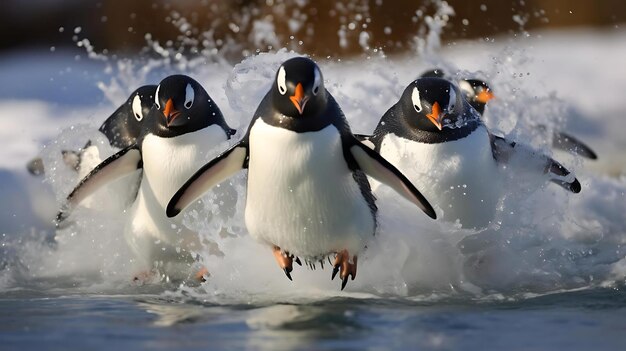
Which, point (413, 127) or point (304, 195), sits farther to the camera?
point (413, 127)

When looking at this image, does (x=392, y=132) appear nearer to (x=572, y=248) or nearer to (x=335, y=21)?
(x=572, y=248)

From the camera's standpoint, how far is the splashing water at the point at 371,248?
164 inches

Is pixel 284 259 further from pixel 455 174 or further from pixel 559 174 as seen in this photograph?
pixel 559 174

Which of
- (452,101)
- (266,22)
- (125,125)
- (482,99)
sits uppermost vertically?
(266,22)

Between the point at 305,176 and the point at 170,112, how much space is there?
0.88 meters

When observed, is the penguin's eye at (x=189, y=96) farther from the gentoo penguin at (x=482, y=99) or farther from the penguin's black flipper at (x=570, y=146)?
the penguin's black flipper at (x=570, y=146)

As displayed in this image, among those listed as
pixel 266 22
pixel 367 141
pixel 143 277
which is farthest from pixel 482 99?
pixel 266 22

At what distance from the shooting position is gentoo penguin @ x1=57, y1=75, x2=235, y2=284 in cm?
457

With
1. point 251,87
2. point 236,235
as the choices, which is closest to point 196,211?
point 236,235

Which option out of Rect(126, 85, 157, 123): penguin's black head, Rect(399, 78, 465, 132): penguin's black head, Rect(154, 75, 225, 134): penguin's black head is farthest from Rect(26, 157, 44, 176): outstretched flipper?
Rect(399, 78, 465, 132): penguin's black head

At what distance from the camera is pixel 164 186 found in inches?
182

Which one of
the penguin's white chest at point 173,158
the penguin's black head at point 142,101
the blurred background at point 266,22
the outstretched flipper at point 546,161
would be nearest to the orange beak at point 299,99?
the penguin's white chest at point 173,158

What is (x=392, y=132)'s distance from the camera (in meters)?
4.58

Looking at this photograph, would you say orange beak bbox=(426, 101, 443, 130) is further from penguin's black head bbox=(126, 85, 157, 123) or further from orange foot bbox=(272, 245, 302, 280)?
penguin's black head bbox=(126, 85, 157, 123)
